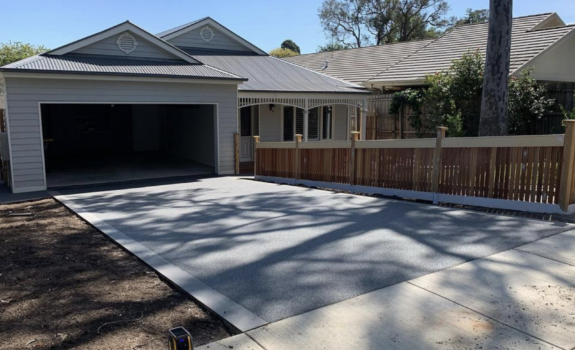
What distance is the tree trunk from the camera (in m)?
9.91

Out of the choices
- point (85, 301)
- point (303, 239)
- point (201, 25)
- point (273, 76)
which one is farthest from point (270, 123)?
point (85, 301)

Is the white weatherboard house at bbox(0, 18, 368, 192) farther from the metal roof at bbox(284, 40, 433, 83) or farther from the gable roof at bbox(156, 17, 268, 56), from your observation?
the metal roof at bbox(284, 40, 433, 83)

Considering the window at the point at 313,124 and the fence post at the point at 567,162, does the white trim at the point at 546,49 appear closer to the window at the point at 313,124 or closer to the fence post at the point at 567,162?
the window at the point at 313,124

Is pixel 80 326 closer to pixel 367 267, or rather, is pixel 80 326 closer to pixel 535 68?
pixel 367 267

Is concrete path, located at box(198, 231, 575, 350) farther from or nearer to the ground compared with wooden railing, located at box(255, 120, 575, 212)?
nearer to the ground

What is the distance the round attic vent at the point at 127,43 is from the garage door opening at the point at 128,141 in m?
3.16

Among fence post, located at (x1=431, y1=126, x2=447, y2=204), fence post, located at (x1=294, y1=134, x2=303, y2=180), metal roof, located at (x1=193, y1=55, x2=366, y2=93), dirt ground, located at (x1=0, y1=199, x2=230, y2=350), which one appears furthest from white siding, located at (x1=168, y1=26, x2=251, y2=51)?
dirt ground, located at (x1=0, y1=199, x2=230, y2=350)

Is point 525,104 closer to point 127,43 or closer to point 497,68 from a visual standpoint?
point 497,68

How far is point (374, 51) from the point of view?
944 inches

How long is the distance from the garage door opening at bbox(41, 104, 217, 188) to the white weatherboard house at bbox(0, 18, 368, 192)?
0.14 ft

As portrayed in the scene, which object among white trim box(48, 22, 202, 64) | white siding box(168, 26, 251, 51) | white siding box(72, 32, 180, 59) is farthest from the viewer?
white siding box(168, 26, 251, 51)

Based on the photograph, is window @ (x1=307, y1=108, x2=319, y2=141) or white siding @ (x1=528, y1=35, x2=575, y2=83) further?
window @ (x1=307, y1=108, x2=319, y2=141)

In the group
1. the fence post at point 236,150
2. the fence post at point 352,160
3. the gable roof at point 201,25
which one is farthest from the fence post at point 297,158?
the gable roof at point 201,25

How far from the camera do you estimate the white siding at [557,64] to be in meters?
16.1
